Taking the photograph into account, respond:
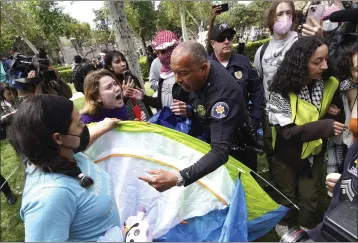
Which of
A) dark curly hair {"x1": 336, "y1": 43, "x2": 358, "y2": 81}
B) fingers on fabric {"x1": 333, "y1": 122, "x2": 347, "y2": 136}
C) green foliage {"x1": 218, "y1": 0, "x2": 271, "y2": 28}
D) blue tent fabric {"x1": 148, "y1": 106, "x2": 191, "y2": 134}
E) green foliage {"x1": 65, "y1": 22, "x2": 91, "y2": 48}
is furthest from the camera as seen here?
green foliage {"x1": 65, "y1": 22, "x2": 91, "y2": 48}

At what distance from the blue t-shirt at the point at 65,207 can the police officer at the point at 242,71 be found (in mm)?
1536

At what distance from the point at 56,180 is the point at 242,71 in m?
1.92

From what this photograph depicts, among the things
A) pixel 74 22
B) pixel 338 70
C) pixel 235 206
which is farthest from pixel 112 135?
pixel 74 22

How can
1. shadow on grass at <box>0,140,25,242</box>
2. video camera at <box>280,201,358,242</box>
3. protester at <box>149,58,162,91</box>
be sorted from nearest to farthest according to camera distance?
1. video camera at <box>280,201,358,242</box>
2. shadow on grass at <box>0,140,25,242</box>
3. protester at <box>149,58,162,91</box>

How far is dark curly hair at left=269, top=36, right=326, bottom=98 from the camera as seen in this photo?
1771mm

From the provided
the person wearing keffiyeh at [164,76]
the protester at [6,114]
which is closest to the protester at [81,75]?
the protester at [6,114]

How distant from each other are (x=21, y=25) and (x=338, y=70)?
72.0 feet

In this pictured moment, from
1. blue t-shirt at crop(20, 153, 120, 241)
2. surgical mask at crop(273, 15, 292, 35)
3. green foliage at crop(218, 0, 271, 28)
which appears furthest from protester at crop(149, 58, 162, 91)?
green foliage at crop(218, 0, 271, 28)

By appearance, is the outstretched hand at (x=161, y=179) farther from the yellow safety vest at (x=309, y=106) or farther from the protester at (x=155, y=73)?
the protester at (x=155, y=73)

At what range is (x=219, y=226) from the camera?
191 cm

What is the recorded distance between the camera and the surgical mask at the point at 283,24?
2.44 m

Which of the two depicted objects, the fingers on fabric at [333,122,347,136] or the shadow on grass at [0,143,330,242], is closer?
the fingers on fabric at [333,122,347,136]

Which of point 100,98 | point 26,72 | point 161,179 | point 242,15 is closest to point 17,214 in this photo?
point 26,72

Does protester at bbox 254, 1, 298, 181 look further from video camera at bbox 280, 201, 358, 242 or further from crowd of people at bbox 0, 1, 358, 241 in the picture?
video camera at bbox 280, 201, 358, 242
